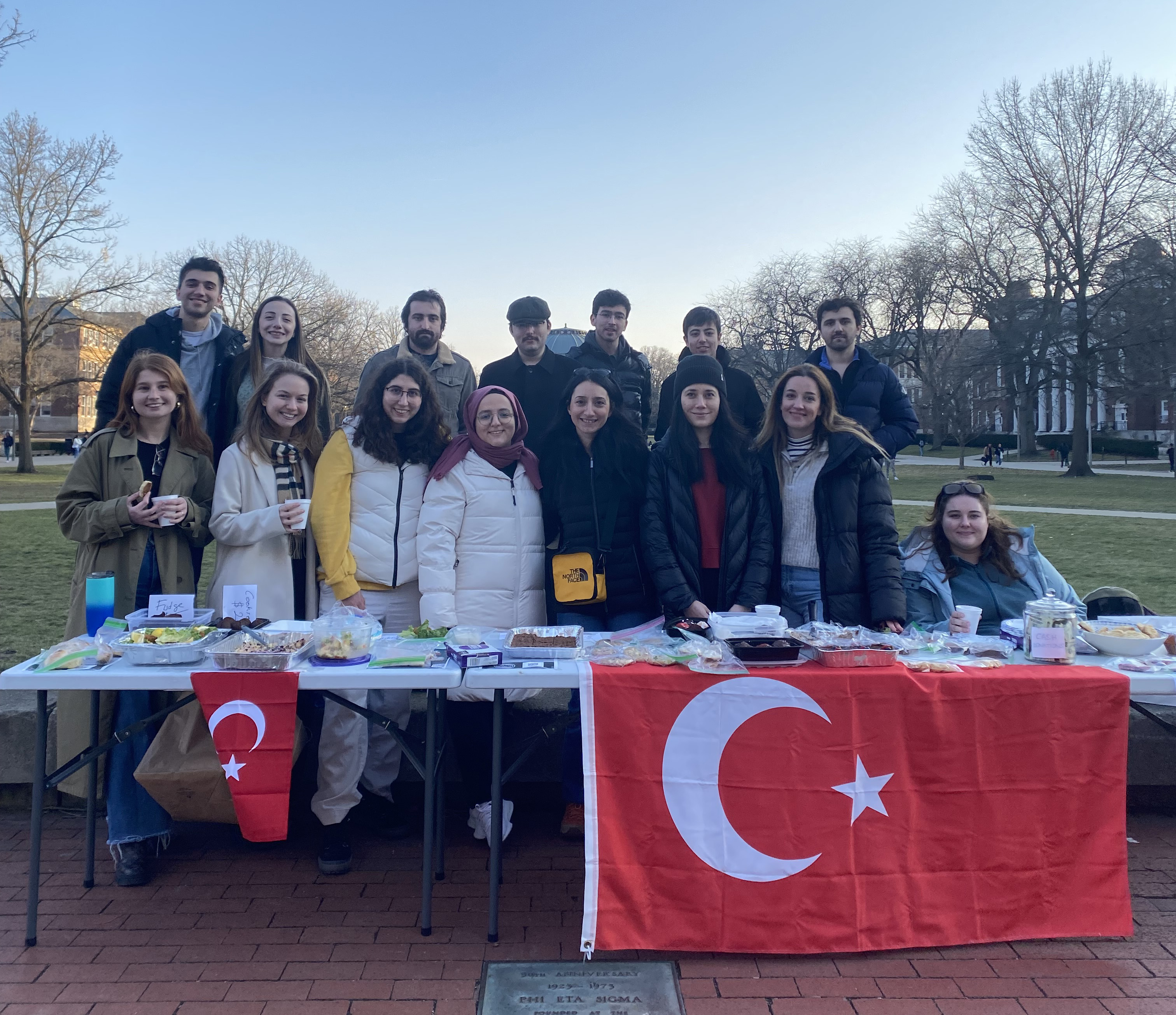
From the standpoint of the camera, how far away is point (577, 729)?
3957 mm

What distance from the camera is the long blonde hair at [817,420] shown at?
13.4 ft

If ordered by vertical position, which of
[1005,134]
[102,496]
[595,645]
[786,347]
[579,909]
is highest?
[1005,134]

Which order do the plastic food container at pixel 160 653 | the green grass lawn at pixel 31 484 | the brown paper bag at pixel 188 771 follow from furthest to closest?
the green grass lawn at pixel 31 484 → the brown paper bag at pixel 188 771 → the plastic food container at pixel 160 653

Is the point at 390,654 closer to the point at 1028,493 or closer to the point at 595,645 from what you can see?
the point at 595,645

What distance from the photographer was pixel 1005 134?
34.8 m

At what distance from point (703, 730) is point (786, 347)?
143ft

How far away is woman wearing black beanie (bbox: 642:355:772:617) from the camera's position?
4016 mm

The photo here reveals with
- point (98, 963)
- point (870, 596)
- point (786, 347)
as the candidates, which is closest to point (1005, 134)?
point (786, 347)

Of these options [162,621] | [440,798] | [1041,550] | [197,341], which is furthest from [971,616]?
[1041,550]

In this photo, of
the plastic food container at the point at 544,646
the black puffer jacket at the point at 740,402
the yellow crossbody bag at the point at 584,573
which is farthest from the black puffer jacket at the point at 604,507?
the black puffer jacket at the point at 740,402

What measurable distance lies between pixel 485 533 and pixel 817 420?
166 centimetres

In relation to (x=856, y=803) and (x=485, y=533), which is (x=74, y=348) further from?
(x=856, y=803)

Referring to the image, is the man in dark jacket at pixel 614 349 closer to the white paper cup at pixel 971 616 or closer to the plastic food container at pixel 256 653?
the white paper cup at pixel 971 616

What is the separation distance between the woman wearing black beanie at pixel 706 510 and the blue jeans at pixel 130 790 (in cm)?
228
